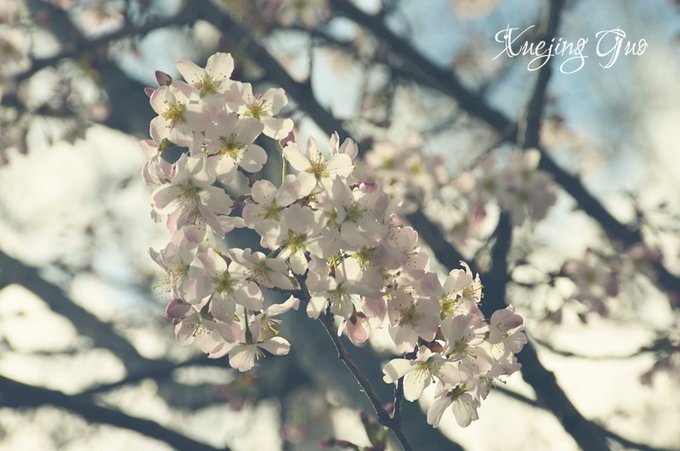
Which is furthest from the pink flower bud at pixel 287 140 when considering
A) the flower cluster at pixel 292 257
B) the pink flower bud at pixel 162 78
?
the pink flower bud at pixel 162 78

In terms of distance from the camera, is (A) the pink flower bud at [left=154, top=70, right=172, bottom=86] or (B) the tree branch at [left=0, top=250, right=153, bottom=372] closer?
(A) the pink flower bud at [left=154, top=70, right=172, bottom=86]

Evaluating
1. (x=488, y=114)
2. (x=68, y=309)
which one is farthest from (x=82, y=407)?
(x=488, y=114)

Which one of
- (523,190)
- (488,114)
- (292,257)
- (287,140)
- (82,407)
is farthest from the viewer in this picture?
(488,114)

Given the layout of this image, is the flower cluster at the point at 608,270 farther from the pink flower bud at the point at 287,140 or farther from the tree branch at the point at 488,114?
the pink flower bud at the point at 287,140

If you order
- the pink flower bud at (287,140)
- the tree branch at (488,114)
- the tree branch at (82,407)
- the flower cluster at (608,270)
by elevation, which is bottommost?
the tree branch at (82,407)

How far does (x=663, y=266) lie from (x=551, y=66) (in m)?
1.26

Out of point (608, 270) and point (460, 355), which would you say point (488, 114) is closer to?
point (608, 270)

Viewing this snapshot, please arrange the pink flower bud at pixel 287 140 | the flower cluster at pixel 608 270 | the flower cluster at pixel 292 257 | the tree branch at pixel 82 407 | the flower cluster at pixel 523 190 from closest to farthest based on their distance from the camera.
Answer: the flower cluster at pixel 292 257 → the pink flower bud at pixel 287 140 → the tree branch at pixel 82 407 → the flower cluster at pixel 523 190 → the flower cluster at pixel 608 270

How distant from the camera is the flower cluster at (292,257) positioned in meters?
1.03

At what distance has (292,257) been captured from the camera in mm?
1036

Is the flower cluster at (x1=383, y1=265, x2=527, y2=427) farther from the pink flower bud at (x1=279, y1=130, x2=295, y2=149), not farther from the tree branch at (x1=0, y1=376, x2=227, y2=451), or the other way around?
the tree branch at (x1=0, y1=376, x2=227, y2=451)

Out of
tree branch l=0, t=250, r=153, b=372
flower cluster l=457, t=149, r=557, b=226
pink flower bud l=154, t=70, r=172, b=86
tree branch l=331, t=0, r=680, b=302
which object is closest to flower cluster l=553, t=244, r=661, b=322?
tree branch l=331, t=0, r=680, b=302

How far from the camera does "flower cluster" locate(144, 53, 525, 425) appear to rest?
1028 millimetres

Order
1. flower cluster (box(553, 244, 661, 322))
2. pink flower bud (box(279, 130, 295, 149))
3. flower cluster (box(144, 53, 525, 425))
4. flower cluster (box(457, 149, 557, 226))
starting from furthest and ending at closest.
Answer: flower cluster (box(553, 244, 661, 322)) < flower cluster (box(457, 149, 557, 226)) < pink flower bud (box(279, 130, 295, 149)) < flower cluster (box(144, 53, 525, 425))
